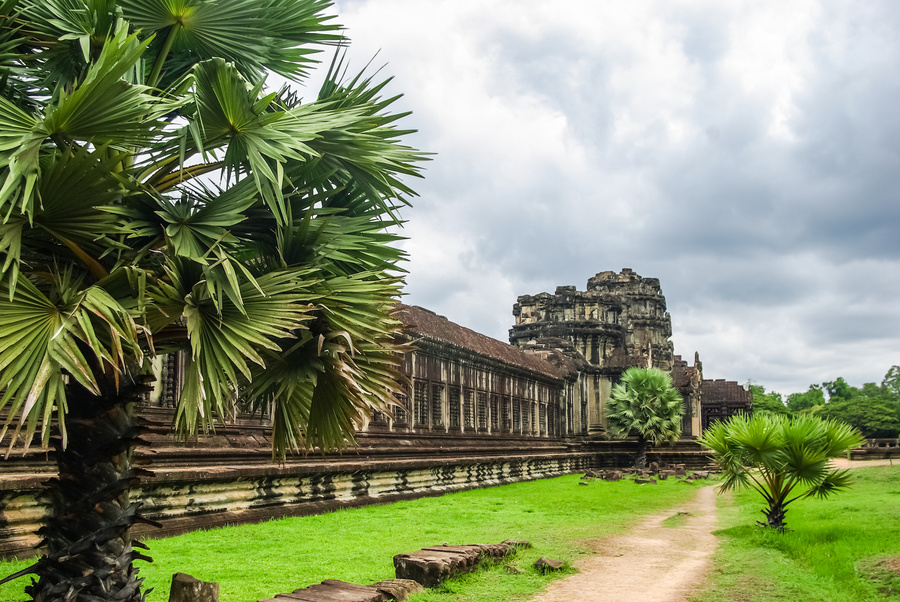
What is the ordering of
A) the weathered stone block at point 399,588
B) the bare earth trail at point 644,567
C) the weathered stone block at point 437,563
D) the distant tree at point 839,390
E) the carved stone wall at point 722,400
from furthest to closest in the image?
the distant tree at point 839,390 → the carved stone wall at point 722,400 → the bare earth trail at point 644,567 → the weathered stone block at point 437,563 → the weathered stone block at point 399,588

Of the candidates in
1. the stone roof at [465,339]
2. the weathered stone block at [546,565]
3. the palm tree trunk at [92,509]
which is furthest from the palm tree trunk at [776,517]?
the palm tree trunk at [92,509]

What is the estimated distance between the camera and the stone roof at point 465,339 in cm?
2204

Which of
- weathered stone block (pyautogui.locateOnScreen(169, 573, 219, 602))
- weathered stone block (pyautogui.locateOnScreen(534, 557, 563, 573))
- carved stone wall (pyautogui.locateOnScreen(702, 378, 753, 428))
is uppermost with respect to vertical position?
carved stone wall (pyautogui.locateOnScreen(702, 378, 753, 428))

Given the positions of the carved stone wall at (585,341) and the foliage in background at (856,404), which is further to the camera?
the foliage in background at (856,404)

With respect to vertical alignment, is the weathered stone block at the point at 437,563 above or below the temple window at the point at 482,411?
below

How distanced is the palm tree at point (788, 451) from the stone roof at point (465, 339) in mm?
6902

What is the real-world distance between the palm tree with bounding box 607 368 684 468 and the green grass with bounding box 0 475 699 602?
19.4m

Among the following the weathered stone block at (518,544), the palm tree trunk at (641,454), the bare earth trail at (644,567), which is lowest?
the bare earth trail at (644,567)

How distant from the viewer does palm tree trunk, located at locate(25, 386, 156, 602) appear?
226 inches

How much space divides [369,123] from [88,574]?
3986 millimetres

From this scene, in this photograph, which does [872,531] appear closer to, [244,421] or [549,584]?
[549,584]

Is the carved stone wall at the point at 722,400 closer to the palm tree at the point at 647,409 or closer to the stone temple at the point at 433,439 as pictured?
the stone temple at the point at 433,439

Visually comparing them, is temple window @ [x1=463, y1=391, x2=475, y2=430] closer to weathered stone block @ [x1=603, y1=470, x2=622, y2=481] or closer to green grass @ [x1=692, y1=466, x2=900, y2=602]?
weathered stone block @ [x1=603, y1=470, x2=622, y2=481]

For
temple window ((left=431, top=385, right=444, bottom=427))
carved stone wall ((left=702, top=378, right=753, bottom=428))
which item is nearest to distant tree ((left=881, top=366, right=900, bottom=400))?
carved stone wall ((left=702, top=378, right=753, bottom=428))
